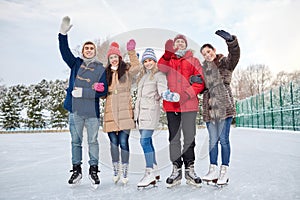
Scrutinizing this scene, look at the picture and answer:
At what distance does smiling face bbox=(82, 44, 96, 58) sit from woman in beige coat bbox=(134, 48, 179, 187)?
0.47 meters

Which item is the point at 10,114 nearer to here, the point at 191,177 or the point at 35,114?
the point at 35,114

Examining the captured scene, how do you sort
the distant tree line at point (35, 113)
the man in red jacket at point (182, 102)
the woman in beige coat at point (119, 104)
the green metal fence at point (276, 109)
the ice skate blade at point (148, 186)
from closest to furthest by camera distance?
the ice skate blade at point (148, 186) → the man in red jacket at point (182, 102) → the woman in beige coat at point (119, 104) → the green metal fence at point (276, 109) → the distant tree line at point (35, 113)

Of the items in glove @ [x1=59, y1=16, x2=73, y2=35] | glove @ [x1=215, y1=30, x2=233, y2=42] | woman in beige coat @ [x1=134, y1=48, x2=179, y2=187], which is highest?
glove @ [x1=59, y1=16, x2=73, y2=35]

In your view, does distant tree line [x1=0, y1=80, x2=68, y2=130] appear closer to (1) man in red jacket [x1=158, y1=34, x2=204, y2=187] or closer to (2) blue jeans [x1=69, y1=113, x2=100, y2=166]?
(2) blue jeans [x1=69, y1=113, x2=100, y2=166]

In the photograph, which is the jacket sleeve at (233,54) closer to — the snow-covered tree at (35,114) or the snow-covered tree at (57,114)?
the snow-covered tree at (57,114)

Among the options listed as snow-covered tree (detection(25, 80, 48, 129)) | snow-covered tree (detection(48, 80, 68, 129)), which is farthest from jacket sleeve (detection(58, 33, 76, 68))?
snow-covered tree (detection(25, 80, 48, 129))

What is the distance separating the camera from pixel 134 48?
2.75 metres

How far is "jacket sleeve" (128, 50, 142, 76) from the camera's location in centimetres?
270

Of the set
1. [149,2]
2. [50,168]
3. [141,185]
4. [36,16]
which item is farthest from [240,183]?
[36,16]

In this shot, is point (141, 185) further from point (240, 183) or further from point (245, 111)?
point (245, 111)

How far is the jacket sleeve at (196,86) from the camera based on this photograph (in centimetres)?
245

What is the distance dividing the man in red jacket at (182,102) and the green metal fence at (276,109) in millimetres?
7509

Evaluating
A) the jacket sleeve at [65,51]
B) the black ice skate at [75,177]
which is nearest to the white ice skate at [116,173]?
the black ice skate at [75,177]

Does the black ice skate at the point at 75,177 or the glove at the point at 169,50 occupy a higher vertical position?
the glove at the point at 169,50
